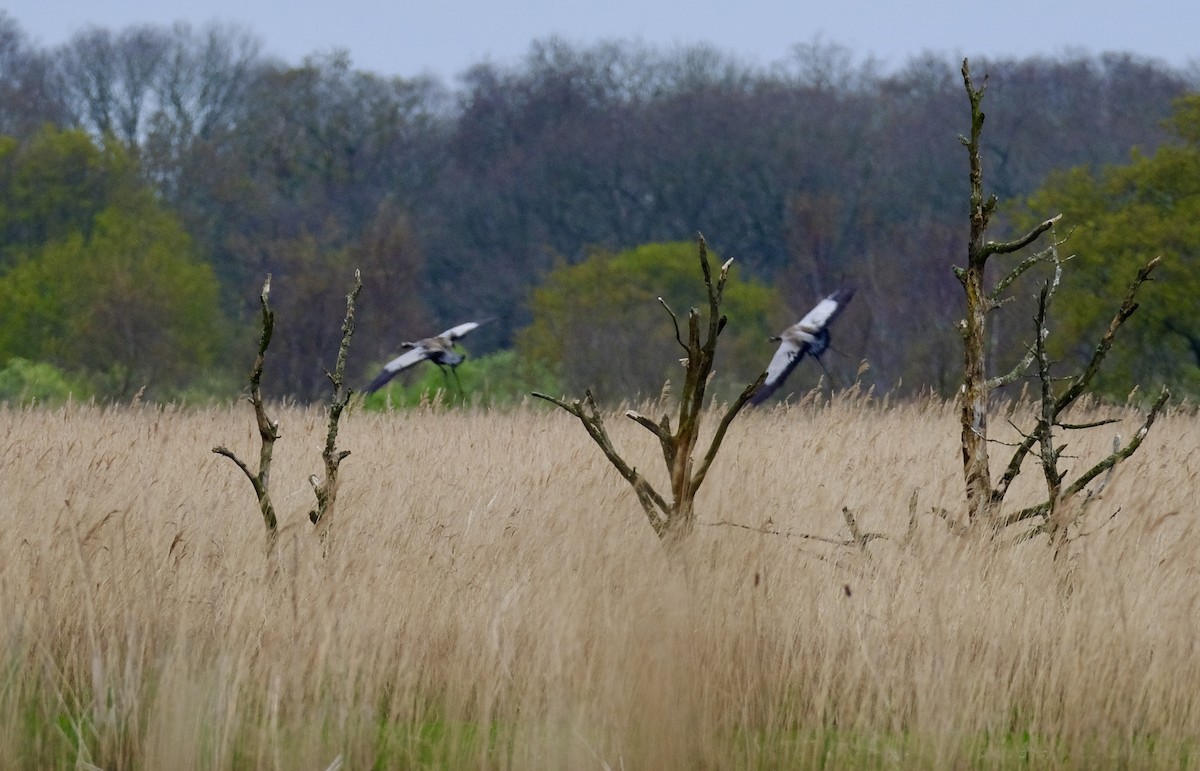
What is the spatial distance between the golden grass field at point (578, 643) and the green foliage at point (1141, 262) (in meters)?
13.5

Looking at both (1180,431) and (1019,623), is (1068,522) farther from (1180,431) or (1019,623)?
(1180,431)

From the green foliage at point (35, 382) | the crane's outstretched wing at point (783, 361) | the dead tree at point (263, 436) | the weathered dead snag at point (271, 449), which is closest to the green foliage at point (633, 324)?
the green foliage at point (35, 382)

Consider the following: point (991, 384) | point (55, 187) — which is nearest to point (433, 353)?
point (991, 384)

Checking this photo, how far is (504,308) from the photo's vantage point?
3697 centimetres

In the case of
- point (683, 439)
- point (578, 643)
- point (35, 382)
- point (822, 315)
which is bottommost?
point (35, 382)

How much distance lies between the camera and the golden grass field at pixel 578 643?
147 inches

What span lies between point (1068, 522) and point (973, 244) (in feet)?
4.11

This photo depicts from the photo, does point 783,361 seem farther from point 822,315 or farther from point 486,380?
point 486,380

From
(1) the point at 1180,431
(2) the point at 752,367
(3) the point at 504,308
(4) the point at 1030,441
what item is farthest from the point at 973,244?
(3) the point at 504,308

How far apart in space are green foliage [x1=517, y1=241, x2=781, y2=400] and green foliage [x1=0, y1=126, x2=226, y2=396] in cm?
684

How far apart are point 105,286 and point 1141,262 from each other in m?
19.0

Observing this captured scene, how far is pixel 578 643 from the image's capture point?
3.99 m

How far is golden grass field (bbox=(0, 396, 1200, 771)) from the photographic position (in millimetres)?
3736

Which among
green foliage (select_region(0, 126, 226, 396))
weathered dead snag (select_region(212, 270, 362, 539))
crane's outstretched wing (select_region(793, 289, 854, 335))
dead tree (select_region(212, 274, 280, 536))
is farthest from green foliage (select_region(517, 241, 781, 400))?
dead tree (select_region(212, 274, 280, 536))
